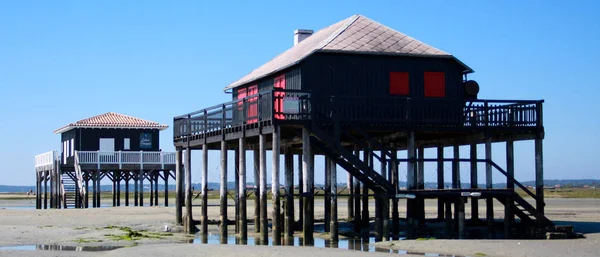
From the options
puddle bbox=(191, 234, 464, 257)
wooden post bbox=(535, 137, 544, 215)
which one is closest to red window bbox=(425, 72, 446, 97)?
wooden post bbox=(535, 137, 544, 215)

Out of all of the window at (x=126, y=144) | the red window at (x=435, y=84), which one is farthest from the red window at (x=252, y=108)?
the window at (x=126, y=144)

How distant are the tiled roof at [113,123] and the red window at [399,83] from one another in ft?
103

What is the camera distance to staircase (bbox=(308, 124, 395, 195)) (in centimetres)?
3028

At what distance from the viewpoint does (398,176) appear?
30.8m

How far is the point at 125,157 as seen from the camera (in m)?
60.1

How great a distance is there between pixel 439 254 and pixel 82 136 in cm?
3852

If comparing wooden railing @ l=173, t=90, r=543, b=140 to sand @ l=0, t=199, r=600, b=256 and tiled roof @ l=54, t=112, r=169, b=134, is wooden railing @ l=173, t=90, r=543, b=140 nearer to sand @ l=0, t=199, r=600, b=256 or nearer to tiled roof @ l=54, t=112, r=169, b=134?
sand @ l=0, t=199, r=600, b=256

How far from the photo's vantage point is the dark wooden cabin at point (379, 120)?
30.6 metres

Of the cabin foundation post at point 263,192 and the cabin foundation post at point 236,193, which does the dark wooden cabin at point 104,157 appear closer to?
the cabin foundation post at point 236,193

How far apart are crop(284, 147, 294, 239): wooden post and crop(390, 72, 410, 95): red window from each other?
17.6 feet

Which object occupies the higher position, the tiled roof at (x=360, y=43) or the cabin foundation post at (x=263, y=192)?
the tiled roof at (x=360, y=43)

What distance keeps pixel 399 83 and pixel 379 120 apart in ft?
10.5

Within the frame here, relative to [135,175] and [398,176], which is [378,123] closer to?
[398,176]

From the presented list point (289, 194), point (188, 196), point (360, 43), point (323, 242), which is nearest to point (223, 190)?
point (289, 194)
